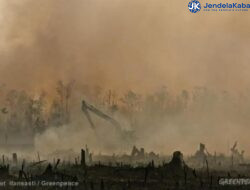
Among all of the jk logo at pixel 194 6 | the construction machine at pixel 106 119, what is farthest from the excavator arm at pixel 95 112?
the jk logo at pixel 194 6

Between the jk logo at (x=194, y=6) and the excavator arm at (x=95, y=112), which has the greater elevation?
the jk logo at (x=194, y=6)

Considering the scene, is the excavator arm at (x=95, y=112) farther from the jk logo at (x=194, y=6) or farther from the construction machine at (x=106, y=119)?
the jk logo at (x=194, y=6)

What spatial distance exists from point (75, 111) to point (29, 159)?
1.23 meters

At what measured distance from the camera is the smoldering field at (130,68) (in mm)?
8664

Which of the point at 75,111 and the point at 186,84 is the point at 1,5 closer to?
the point at 75,111

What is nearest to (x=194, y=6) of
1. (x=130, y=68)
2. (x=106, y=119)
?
(x=130, y=68)

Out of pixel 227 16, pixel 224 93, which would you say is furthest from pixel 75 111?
pixel 227 16

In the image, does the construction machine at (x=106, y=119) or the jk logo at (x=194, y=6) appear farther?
the jk logo at (x=194, y=6)

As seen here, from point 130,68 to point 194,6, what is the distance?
66.0 inches

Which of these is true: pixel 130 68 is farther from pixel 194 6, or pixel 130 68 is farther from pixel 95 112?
pixel 194 6

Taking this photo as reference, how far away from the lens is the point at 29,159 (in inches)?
341

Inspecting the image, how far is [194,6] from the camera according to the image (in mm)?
8789

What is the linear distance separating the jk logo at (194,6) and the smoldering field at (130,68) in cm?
13

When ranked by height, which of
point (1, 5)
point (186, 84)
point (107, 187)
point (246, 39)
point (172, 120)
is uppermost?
point (1, 5)
